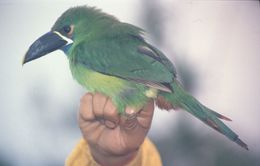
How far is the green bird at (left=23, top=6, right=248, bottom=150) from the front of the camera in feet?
4.65

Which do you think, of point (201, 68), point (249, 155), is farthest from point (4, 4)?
point (249, 155)

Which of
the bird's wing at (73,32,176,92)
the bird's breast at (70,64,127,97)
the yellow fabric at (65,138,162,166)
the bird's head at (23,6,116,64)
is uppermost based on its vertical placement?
the bird's head at (23,6,116,64)

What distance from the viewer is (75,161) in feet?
4.91

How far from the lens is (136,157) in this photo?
145 centimetres

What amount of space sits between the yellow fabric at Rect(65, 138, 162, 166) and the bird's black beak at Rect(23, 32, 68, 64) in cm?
27

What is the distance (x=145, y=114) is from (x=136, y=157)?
12cm

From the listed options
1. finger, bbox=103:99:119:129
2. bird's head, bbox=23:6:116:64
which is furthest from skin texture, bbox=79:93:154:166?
bird's head, bbox=23:6:116:64

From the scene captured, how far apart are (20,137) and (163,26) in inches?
20.5

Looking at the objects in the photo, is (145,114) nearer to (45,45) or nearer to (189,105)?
(189,105)

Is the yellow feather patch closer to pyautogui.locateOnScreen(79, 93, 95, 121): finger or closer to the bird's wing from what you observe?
the bird's wing

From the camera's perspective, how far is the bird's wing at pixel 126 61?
4.65 feet

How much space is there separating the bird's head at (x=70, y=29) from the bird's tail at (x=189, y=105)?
26 centimetres

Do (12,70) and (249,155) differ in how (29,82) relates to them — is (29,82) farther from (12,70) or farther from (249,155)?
(249,155)

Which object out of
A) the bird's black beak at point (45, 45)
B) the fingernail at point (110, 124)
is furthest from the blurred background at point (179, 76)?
the fingernail at point (110, 124)
